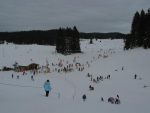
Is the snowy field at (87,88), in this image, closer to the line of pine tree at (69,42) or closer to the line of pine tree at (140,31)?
the line of pine tree at (140,31)

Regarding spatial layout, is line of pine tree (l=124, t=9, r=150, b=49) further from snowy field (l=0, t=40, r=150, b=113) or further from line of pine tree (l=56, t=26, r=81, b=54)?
line of pine tree (l=56, t=26, r=81, b=54)

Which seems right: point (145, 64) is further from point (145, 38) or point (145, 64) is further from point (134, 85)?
point (134, 85)

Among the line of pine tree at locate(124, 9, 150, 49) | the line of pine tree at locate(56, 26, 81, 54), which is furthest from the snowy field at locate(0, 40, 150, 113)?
the line of pine tree at locate(56, 26, 81, 54)

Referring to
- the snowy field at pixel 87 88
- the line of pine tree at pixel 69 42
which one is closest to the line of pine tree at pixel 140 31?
the snowy field at pixel 87 88

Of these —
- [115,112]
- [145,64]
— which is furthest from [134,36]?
[115,112]

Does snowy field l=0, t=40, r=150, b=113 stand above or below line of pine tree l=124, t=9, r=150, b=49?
below
